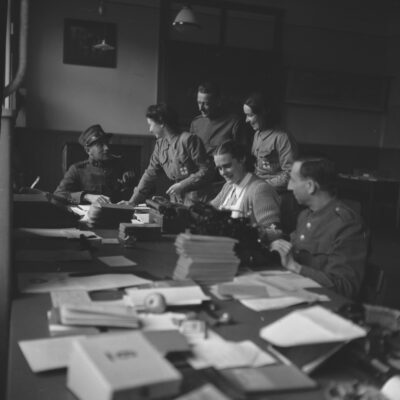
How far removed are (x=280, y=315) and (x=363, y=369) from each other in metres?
0.40

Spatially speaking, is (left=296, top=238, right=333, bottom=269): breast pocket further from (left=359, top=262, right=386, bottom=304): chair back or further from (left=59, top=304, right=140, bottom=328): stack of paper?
(left=59, top=304, right=140, bottom=328): stack of paper

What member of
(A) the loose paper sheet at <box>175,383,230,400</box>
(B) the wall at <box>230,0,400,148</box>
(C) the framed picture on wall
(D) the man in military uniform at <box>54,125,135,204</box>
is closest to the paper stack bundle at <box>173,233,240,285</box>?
(A) the loose paper sheet at <box>175,383,230,400</box>

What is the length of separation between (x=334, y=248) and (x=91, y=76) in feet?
17.0

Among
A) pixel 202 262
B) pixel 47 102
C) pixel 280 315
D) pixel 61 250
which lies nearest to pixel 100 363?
pixel 280 315

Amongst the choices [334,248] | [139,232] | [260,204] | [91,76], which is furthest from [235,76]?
[334,248]

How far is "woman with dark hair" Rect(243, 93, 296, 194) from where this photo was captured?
12.9 feet

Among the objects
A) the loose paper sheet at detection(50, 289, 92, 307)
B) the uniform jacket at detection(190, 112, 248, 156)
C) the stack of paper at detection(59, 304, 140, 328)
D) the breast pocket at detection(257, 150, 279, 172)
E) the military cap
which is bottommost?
the loose paper sheet at detection(50, 289, 92, 307)

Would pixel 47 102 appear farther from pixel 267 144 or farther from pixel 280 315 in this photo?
pixel 280 315

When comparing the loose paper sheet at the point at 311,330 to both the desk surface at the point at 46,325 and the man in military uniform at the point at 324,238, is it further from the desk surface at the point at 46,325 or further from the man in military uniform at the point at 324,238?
the man in military uniform at the point at 324,238

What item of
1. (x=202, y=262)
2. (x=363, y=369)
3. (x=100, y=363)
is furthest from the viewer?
(x=202, y=262)

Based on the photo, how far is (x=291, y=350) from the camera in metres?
1.24

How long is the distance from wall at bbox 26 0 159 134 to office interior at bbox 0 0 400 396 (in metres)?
0.01

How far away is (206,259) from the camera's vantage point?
1.87 m

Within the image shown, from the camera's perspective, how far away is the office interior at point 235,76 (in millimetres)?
6508
